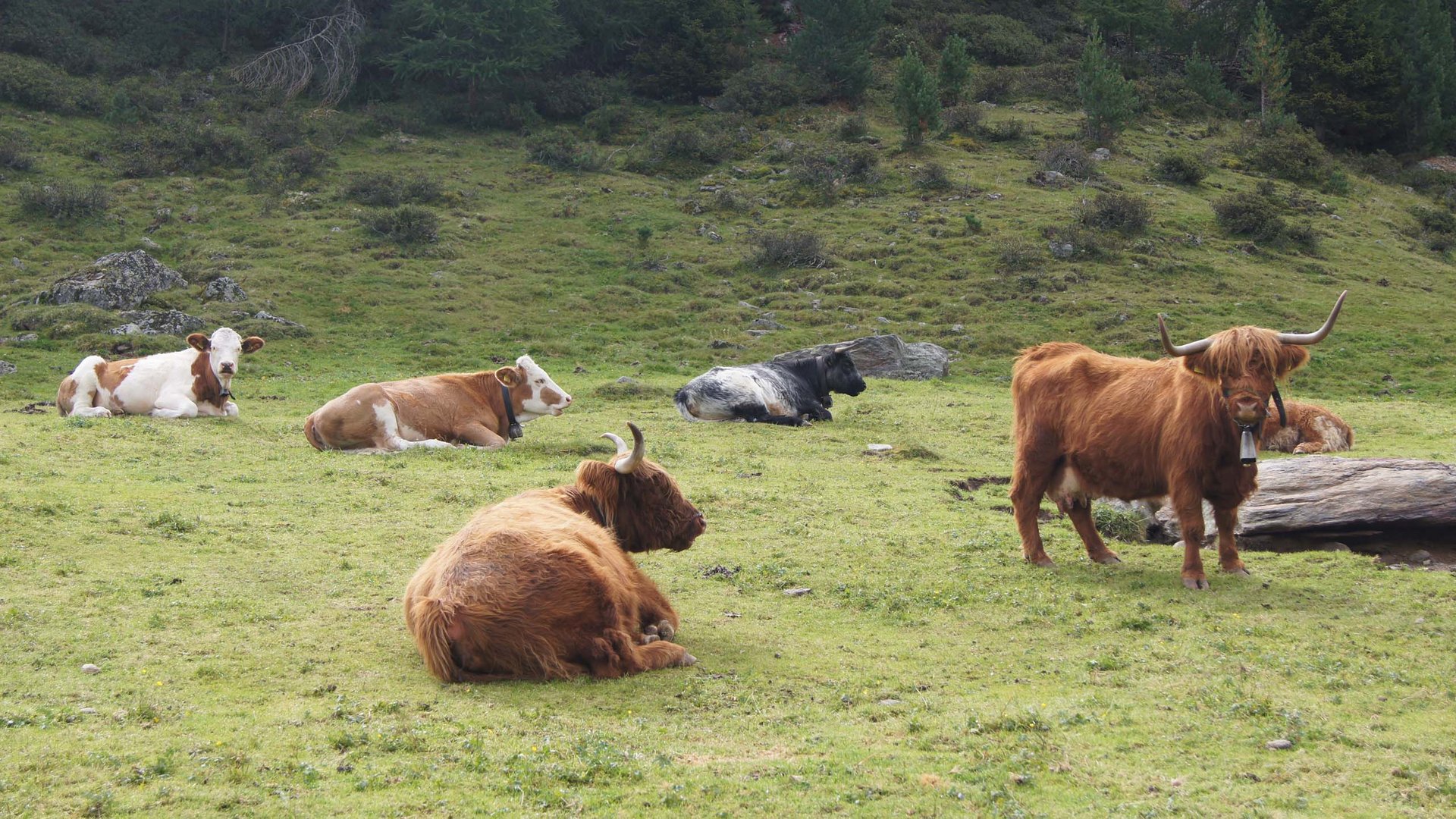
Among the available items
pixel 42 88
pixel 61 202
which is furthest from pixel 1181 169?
pixel 42 88

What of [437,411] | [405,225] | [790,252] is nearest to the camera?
[437,411]

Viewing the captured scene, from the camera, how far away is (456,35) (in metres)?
44.8

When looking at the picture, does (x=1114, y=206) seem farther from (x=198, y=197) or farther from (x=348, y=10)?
(x=348, y=10)

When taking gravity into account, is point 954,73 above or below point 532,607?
above

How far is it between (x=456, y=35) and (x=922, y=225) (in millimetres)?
21394

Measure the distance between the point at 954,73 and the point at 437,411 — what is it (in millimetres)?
32555

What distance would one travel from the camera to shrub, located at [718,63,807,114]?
44.4m

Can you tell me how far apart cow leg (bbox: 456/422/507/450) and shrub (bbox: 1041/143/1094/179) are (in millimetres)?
25941

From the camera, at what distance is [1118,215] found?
105 ft

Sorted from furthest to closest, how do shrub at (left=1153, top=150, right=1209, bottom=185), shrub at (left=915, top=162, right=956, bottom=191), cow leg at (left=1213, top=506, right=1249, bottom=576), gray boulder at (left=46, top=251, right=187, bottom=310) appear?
1. shrub at (left=1153, top=150, right=1209, bottom=185)
2. shrub at (left=915, top=162, right=956, bottom=191)
3. gray boulder at (left=46, top=251, right=187, bottom=310)
4. cow leg at (left=1213, top=506, right=1249, bottom=576)

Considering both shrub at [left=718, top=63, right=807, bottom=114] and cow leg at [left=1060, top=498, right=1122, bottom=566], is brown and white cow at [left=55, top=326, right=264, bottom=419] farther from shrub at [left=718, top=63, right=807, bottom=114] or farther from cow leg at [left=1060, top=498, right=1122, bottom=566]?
shrub at [left=718, top=63, right=807, bottom=114]

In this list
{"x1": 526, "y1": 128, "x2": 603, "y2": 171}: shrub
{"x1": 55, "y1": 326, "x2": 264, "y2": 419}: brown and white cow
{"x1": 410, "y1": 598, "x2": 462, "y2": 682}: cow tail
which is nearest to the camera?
{"x1": 410, "y1": 598, "x2": 462, "y2": 682}: cow tail

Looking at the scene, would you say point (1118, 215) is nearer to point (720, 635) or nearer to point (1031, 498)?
point (1031, 498)

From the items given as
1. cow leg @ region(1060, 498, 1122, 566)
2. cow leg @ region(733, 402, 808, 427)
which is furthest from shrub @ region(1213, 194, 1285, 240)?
cow leg @ region(1060, 498, 1122, 566)
